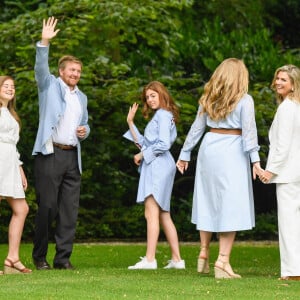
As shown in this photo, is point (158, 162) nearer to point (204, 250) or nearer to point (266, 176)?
point (204, 250)

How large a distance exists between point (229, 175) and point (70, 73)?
7.81 ft

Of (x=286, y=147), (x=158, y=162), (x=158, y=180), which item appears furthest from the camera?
(x=158, y=162)

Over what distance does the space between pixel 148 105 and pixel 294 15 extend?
37.5ft

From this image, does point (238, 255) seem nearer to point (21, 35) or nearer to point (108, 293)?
point (21, 35)

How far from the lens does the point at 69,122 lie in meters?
12.0

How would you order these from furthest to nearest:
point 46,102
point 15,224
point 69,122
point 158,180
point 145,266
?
point 158,180 < point 145,266 < point 69,122 < point 46,102 < point 15,224

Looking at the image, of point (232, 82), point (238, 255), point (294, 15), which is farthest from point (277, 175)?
point (294, 15)

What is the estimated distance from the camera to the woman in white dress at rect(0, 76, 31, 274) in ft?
37.1

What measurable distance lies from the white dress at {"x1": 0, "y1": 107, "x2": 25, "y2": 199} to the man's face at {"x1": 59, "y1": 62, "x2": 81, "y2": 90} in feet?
2.82

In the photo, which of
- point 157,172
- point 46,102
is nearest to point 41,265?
point 157,172

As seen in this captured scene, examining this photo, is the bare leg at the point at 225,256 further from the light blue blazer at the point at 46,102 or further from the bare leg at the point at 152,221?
the light blue blazer at the point at 46,102

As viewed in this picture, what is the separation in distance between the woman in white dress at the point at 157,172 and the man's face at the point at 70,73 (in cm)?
87

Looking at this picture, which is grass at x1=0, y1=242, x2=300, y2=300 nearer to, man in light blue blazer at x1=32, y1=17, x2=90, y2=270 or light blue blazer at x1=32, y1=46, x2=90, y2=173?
man in light blue blazer at x1=32, y1=17, x2=90, y2=270

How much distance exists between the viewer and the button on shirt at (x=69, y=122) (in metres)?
11.9
